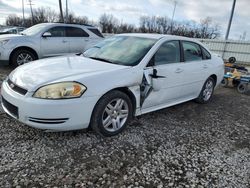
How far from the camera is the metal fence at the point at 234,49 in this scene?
16562 millimetres

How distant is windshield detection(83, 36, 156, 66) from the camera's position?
11.6 feet

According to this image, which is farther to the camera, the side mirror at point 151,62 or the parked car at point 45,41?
the parked car at point 45,41

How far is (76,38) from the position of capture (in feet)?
26.0

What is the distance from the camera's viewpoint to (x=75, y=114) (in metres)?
2.73

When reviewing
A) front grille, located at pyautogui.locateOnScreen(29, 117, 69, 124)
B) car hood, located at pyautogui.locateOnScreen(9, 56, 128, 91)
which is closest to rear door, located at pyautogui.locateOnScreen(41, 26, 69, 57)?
car hood, located at pyautogui.locateOnScreen(9, 56, 128, 91)

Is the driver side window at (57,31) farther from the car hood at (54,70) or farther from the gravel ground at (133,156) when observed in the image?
the gravel ground at (133,156)

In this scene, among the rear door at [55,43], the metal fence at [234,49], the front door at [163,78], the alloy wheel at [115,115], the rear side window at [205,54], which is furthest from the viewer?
the metal fence at [234,49]

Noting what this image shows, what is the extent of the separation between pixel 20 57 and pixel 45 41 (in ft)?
3.11

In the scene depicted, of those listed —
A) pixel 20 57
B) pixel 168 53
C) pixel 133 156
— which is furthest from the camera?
pixel 20 57

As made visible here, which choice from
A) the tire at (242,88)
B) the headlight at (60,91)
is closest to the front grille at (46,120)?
the headlight at (60,91)

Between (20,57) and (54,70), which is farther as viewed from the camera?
(20,57)

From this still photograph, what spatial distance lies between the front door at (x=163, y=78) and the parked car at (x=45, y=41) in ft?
15.4

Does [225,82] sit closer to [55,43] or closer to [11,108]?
[55,43]

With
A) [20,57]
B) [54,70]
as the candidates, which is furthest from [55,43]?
[54,70]
